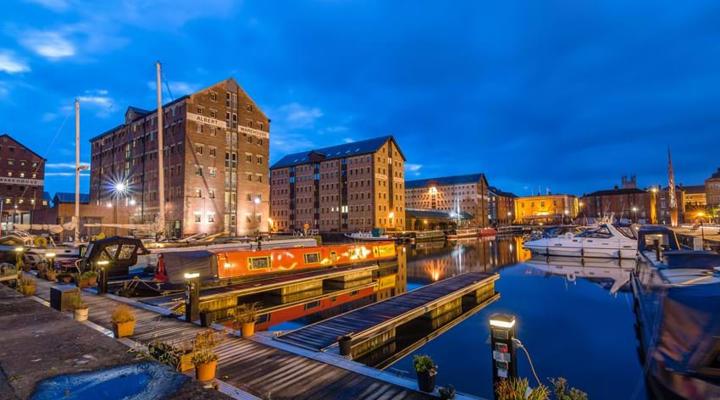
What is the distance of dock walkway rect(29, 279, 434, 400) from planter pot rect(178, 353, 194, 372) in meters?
0.68

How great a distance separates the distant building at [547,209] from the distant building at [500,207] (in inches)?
329

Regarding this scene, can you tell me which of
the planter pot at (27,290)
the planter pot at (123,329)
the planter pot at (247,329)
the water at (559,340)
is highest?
the planter pot at (27,290)

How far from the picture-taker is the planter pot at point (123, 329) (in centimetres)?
1059

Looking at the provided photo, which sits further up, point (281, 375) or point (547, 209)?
point (547, 209)

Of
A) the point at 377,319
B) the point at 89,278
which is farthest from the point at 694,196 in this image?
the point at 89,278

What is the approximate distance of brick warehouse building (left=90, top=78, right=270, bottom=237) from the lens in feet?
174

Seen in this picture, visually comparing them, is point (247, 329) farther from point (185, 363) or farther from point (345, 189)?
point (345, 189)

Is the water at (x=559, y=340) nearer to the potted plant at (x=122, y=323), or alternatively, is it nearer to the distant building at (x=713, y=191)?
the potted plant at (x=122, y=323)

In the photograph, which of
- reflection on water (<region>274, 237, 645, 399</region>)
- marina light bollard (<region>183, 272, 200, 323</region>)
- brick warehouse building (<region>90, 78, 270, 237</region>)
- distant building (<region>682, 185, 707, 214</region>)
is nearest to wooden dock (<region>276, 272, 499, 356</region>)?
reflection on water (<region>274, 237, 645, 399</region>)

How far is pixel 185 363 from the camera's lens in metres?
7.99

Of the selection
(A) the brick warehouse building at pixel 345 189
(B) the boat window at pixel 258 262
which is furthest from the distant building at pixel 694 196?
(B) the boat window at pixel 258 262

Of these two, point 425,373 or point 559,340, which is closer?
point 425,373

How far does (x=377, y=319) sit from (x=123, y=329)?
8.84 meters

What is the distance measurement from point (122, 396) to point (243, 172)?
57.0 m
